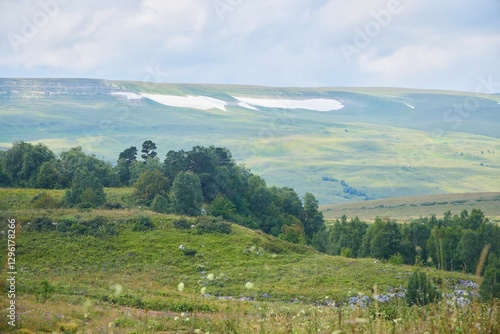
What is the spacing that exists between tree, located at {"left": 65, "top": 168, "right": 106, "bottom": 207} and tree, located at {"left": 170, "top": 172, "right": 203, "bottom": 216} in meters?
7.02

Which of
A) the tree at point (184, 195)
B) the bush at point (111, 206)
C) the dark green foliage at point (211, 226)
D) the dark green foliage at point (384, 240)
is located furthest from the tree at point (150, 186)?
the dark green foliage at point (384, 240)

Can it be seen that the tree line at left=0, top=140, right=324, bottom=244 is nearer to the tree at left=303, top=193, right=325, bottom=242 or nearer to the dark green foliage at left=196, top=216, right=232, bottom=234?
the tree at left=303, top=193, right=325, bottom=242

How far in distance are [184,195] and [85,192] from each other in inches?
399

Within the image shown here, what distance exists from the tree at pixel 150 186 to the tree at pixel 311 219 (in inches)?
1116

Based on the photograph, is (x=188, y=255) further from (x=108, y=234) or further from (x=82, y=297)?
(x=82, y=297)

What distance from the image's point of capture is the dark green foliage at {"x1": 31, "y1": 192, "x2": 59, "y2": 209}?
205 ft

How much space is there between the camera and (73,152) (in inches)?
3627

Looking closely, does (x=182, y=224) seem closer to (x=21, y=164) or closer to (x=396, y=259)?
(x=396, y=259)

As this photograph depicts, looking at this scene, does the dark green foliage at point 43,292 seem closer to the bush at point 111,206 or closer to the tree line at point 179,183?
the bush at point 111,206

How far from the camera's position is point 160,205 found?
6812cm

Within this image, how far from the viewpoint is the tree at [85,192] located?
63625 mm

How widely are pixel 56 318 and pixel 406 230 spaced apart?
6473 cm

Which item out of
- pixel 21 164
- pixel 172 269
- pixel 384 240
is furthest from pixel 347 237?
pixel 172 269

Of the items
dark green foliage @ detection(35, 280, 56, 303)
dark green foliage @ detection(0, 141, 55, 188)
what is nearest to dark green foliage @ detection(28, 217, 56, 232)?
dark green foliage @ detection(35, 280, 56, 303)
